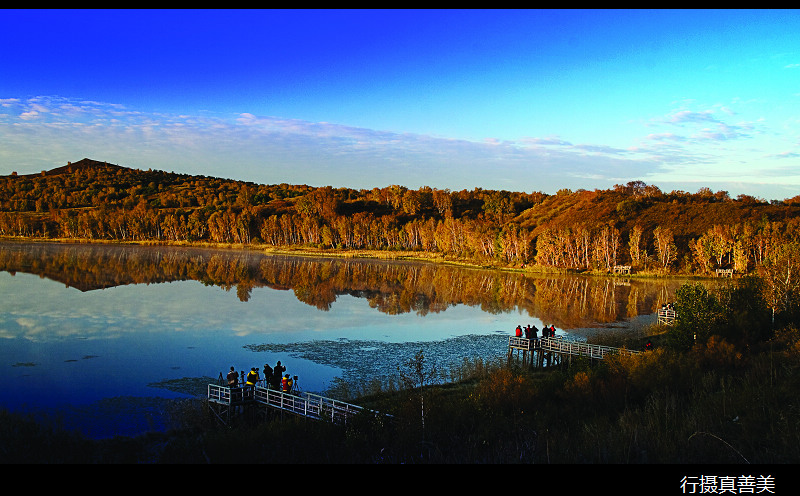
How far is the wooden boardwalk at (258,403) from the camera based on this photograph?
16422 millimetres

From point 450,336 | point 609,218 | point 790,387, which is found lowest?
point 450,336

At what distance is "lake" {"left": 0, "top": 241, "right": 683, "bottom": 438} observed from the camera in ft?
66.6

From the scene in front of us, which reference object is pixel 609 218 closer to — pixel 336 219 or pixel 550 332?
pixel 336 219

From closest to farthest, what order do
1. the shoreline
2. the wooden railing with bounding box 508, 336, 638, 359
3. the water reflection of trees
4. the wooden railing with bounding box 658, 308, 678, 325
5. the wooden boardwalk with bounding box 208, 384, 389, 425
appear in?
the wooden boardwalk with bounding box 208, 384, 389, 425 < the wooden railing with bounding box 508, 336, 638, 359 < the wooden railing with bounding box 658, 308, 678, 325 < the water reflection of trees < the shoreline

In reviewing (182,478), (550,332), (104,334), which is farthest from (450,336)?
(182,478)

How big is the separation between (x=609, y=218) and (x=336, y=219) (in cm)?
5965

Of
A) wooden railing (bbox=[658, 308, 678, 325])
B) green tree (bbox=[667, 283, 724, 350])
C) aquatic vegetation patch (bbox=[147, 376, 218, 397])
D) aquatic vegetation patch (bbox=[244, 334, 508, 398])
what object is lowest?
aquatic vegetation patch (bbox=[244, 334, 508, 398])

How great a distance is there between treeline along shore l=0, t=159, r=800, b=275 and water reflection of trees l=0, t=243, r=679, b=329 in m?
12.2

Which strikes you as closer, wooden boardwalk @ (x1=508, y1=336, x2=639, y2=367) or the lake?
the lake

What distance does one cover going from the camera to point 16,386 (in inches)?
788

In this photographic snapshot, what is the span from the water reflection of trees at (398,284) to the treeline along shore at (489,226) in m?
12.2

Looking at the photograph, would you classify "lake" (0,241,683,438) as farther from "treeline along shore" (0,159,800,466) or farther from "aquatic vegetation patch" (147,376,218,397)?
"treeline along shore" (0,159,800,466)

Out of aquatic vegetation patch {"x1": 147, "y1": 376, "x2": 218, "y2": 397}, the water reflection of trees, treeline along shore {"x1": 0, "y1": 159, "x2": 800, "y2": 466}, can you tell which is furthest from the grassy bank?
the water reflection of trees

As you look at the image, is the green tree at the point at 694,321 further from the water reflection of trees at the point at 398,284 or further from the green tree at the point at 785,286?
the water reflection of trees at the point at 398,284
